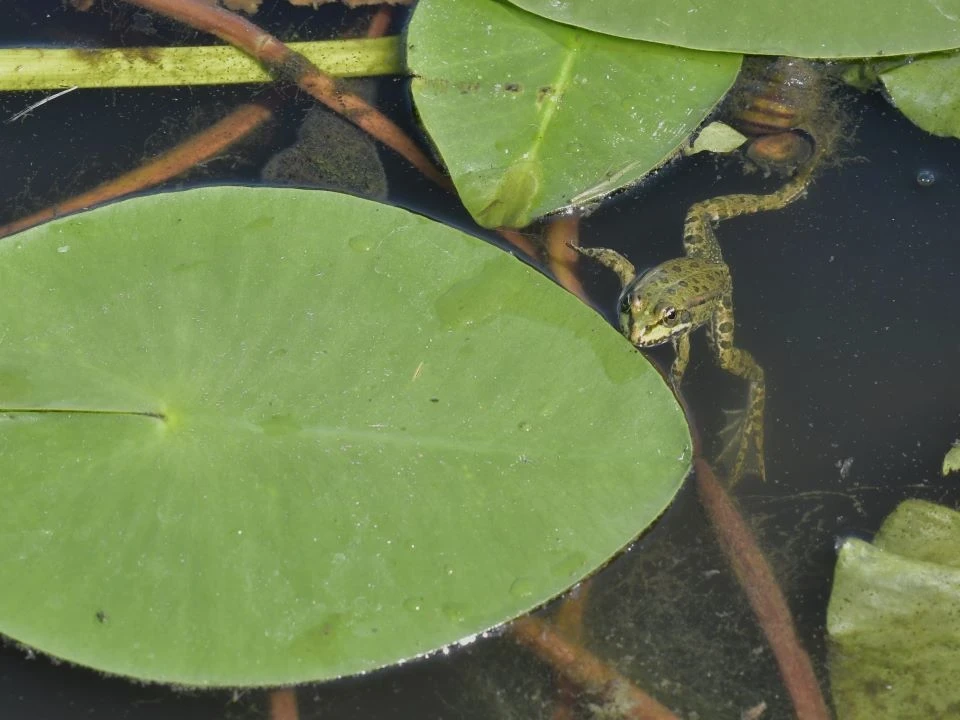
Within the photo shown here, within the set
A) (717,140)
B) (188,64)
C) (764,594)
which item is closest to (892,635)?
(764,594)

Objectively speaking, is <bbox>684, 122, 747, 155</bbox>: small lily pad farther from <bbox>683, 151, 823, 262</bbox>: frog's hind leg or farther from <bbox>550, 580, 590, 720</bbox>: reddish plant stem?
<bbox>550, 580, 590, 720</bbox>: reddish plant stem

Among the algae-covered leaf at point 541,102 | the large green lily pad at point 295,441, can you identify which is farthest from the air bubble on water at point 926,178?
the large green lily pad at point 295,441

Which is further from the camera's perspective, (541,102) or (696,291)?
(696,291)

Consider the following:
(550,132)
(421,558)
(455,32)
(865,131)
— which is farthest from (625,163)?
(421,558)

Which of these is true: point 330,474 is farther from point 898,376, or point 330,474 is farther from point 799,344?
point 898,376

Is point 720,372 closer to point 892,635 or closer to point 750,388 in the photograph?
point 750,388

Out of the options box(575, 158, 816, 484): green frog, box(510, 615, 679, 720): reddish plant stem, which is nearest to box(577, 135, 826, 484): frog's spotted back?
box(575, 158, 816, 484): green frog
